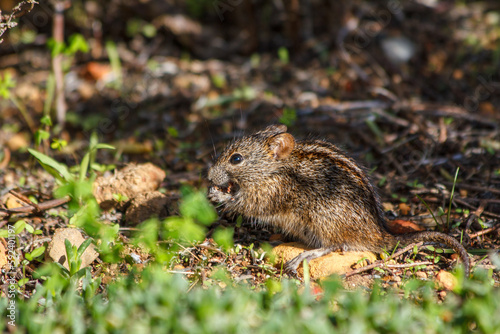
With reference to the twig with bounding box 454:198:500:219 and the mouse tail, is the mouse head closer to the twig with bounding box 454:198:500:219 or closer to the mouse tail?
the mouse tail

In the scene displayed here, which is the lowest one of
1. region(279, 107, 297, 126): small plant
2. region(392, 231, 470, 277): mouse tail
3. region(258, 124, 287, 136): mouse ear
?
region(392, 231, 470, 277): mouse tail

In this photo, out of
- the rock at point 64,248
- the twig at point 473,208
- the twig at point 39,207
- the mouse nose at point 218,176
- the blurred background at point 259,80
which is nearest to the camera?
the rock at point 64,248

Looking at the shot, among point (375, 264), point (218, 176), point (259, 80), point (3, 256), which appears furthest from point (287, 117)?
point (3, 256)

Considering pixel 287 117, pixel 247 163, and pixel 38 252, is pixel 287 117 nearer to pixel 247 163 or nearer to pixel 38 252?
pixel 247 163

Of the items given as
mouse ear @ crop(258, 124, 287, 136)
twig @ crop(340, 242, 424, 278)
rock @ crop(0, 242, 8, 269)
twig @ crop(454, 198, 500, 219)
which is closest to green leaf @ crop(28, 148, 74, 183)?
rock @ crop(0, 242, 8, 269)

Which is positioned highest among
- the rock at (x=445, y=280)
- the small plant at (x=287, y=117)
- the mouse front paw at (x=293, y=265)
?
the small plant at (x=287, y=117)

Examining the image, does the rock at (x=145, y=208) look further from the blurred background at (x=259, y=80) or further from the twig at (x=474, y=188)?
the twig at (x=474, y=188)

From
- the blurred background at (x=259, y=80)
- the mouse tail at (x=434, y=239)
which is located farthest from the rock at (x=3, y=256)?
the mouse tail at (x=434, y=239)

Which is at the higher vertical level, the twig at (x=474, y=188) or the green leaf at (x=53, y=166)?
the green leaf at (x=53, y=166)
